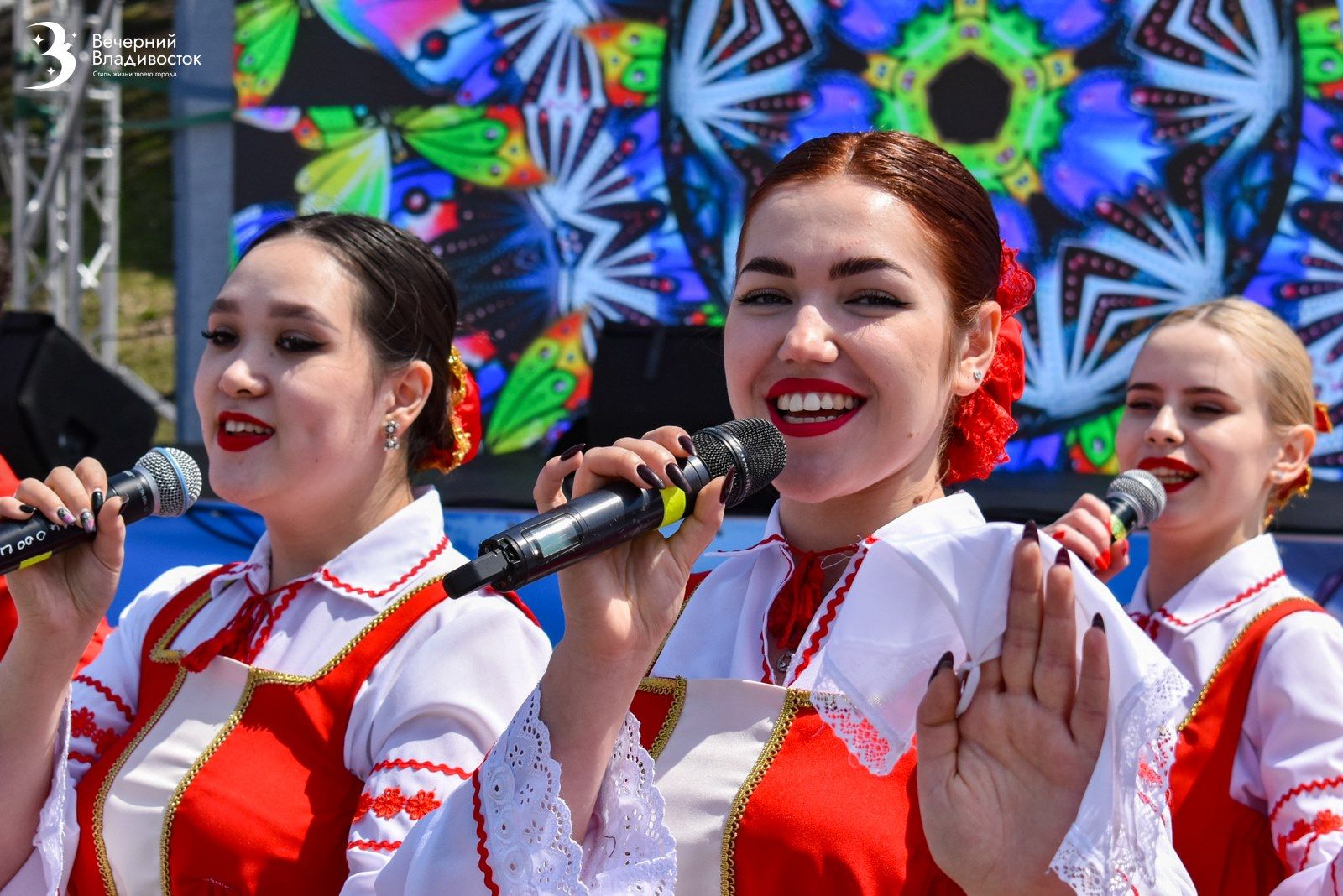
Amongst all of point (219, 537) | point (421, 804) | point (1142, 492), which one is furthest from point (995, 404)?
point (219, 537)

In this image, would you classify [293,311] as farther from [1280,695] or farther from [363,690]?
[1280,695]

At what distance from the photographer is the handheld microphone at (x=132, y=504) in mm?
1557

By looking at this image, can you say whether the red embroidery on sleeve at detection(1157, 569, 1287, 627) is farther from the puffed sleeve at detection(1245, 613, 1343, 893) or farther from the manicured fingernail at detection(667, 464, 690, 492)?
the manicured fingernail at detection(667, 464, 690, 492)

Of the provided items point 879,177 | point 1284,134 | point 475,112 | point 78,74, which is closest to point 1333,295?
point 1284,134

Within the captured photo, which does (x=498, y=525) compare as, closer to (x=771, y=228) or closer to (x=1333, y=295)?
(x=771, y=228)

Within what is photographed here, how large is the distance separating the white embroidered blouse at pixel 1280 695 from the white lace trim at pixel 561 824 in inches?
28.8

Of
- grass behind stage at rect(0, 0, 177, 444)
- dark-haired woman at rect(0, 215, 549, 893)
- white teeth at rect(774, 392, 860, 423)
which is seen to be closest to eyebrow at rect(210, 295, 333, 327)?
dark-haired woman at rect(0, 215, 549, 893)

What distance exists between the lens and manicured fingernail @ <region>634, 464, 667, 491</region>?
3.85ft

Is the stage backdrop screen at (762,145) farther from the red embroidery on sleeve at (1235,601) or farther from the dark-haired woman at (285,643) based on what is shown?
the red embroidery on sleeve at (1235,601)

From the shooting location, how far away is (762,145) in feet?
17.0

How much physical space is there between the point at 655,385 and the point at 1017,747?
2855 millimetres

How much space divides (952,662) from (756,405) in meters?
0.43

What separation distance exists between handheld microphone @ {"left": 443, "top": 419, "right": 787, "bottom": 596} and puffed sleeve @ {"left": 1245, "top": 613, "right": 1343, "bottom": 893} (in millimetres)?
854

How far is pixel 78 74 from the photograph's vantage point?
5906mm
